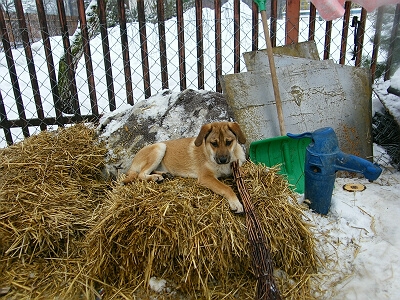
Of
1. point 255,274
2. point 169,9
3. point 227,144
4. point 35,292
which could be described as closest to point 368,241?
point 255,274

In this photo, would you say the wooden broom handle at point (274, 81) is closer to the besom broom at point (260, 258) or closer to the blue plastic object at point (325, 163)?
the blue plastic object at point (325, 163)

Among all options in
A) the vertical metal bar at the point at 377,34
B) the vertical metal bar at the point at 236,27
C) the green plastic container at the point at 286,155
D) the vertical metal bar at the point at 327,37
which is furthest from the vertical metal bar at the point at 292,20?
the green plastic container at the point at 286,155

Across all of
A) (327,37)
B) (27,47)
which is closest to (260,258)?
(327,37)

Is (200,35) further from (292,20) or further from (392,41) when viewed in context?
(392,41)

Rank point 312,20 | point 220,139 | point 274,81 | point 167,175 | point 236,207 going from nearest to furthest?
point 236,207
point 220,139
point 167,175
point 274,81
point 312,20

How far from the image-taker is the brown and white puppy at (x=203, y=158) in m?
3.04

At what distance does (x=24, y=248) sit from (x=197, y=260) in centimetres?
155

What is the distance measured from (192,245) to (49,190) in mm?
1742

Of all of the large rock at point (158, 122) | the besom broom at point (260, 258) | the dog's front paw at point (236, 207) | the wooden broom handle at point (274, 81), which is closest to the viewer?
the besom broom at point (260, 258)

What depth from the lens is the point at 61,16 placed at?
14.9ft

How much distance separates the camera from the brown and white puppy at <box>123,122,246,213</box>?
3.04 meters

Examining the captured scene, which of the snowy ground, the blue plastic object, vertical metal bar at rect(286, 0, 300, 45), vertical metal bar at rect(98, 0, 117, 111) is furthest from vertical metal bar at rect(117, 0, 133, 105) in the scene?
the snowy ground

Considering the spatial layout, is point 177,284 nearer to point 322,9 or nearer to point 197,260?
point 197,260

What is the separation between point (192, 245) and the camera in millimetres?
2438
